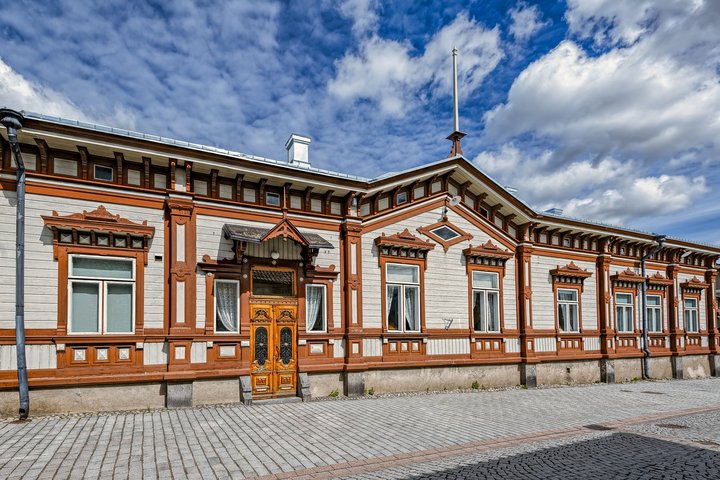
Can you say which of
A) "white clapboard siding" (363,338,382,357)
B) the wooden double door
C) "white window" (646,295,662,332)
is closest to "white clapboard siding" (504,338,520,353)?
"white clapboard siding" (363,338,382,357)

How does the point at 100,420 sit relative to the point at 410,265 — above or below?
below

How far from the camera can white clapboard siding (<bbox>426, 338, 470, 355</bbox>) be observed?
15.5 metres

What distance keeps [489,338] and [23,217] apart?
43.4ft

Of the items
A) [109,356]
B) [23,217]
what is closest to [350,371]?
[109,356]

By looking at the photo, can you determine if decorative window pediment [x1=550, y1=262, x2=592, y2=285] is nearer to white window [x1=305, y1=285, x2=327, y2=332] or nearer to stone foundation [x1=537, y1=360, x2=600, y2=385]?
stone foundation [x1=537, y1=360, x2=600, y2=385]

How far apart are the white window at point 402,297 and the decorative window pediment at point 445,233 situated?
1.21m

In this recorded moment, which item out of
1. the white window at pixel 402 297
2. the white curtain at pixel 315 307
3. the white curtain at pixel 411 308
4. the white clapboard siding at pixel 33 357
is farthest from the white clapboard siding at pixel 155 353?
the white curtain at pixel 411 308

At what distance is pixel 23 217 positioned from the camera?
10305mm

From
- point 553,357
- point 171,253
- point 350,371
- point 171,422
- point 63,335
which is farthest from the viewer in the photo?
point 553,357

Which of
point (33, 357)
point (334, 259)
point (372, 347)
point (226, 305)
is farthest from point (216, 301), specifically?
point (372, 347)

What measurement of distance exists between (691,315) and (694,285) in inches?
56.0

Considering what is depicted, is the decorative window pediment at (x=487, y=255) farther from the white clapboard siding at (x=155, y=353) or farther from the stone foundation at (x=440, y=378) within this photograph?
the white clapboard siding at (x=155, y=353)

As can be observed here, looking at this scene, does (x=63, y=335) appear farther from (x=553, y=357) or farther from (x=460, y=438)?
(x=553, y=357)

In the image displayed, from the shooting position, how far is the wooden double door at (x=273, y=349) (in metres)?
12.8
